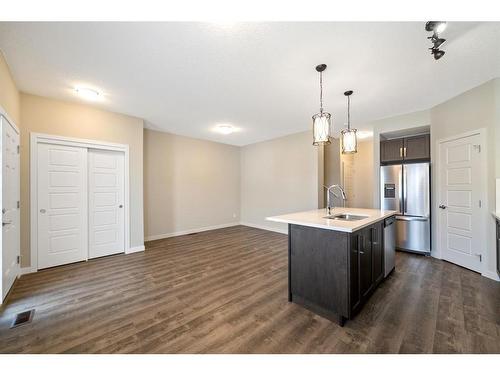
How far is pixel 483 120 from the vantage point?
2.88 meters

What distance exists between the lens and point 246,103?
3.47 meters

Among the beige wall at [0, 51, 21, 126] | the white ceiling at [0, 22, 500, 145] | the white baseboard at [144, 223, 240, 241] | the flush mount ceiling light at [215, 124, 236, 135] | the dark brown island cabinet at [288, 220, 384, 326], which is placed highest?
the flush mount ceiling light at [215, 124, 236, 135]

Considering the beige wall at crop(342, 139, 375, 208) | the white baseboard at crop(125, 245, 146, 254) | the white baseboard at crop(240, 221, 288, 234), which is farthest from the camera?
the beige wall at crop(342, 139, 375, 208)

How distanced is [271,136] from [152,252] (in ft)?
13.9

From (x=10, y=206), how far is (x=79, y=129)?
1.59 metres

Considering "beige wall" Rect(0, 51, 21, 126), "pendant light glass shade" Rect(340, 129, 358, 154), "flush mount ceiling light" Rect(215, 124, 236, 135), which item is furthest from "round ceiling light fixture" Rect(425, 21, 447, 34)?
"beige wall" Rect(0, 51, 21, 126)

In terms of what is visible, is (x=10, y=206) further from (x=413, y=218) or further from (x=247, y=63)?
(x=413, y=218)

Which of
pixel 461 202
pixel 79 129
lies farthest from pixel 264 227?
pixel 79 129

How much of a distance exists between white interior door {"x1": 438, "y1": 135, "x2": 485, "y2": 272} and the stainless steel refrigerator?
0.69 ft

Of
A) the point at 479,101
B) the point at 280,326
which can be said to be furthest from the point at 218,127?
the point at 479,101

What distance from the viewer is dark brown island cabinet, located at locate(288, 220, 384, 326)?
182 cm

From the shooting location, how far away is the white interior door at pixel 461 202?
2984 mm

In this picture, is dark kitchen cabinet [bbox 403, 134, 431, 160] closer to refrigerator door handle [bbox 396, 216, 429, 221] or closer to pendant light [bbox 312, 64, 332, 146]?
refrigerator door handle [bbox 396, 216, 429, 221]

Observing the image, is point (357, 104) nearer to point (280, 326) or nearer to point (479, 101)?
point (479, 101)
